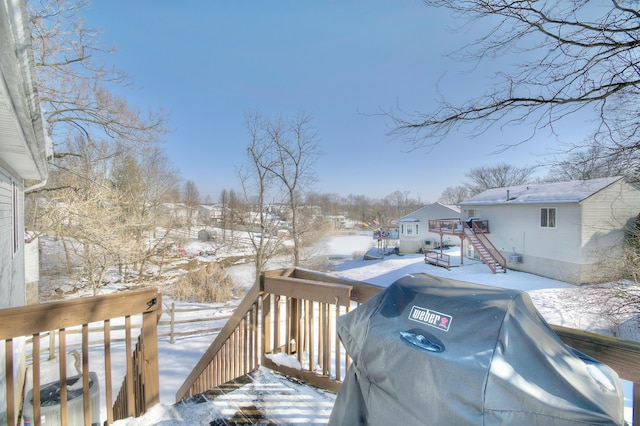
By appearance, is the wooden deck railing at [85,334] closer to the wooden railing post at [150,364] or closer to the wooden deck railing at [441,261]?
the wooden railing post at [150,364]

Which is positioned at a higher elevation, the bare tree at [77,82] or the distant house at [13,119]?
the bare tree at [77,82]

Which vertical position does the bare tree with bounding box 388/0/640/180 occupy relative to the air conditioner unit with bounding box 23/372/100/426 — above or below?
above

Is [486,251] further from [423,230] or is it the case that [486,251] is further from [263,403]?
[263,403]

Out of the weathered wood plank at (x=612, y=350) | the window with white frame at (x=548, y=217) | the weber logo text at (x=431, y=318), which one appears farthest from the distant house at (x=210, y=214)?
the weathered wood plank at (x=612, y=350)

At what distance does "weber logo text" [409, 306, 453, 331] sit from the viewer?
946 mm

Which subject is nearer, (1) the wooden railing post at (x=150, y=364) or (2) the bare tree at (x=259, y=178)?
(1) the wooden railing post at (x=150, y=364)

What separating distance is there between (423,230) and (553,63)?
24.0m

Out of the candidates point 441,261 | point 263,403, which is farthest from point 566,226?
point 263,403

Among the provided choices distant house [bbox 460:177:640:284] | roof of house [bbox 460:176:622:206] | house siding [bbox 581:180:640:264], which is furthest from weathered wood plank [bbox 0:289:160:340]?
house siding [bbox 581:180:640:264]

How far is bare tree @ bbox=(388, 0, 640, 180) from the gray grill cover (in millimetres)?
3513

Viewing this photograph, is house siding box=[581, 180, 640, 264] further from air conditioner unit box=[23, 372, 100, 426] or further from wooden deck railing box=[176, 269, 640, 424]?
air conditioner unit box=[23, 372, 100, 426]

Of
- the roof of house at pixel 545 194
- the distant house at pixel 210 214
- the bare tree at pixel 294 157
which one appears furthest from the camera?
the distant house at pixel 210 214

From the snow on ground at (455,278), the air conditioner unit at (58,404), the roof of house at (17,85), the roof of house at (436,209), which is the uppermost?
the roof of house at (17,85)

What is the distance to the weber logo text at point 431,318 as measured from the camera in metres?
0.95
